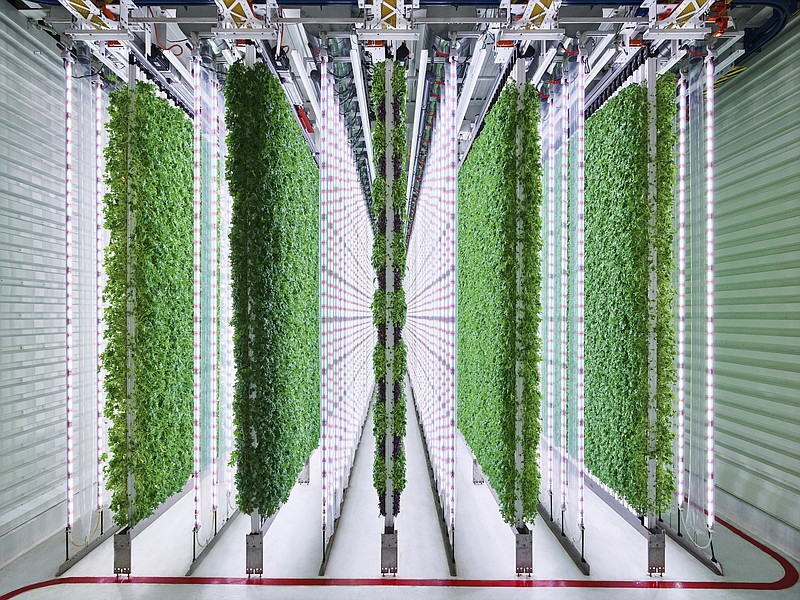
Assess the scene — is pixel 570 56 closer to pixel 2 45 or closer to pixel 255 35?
pixel 255 35

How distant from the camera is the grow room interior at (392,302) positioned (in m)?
3.28

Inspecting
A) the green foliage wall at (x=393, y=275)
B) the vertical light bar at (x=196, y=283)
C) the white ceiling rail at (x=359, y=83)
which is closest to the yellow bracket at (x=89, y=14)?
the vertical light bar at (x=196, y=283)

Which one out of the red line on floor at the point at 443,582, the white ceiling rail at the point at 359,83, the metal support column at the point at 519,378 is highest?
the white ceiling rail at the point at 359,83

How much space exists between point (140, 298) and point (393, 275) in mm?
1900

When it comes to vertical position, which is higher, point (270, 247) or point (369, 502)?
point (270, 247)

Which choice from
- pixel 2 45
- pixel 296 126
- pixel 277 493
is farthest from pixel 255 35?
pixel 277 493

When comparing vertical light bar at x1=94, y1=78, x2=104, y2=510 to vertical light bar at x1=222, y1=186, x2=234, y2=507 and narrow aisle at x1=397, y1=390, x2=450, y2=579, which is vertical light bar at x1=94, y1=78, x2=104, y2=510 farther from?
narrow aisle at x1=397, y1=390, x2=450, y2=579

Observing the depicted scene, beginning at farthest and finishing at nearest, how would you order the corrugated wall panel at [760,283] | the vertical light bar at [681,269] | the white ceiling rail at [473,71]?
the corrugated wall panel at [760,283], the vertical light bar at [681,269], the white ceiling rail at [473,71]

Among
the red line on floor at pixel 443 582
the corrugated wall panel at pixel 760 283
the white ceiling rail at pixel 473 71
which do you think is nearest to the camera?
the red line on floor at pixel 443 582

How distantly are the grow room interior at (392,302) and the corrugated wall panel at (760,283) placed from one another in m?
0.03

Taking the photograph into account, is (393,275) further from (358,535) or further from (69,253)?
(69,253)

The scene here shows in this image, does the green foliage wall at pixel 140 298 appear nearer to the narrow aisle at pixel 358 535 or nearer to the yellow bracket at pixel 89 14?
the yellow bracket at pixel 89 14

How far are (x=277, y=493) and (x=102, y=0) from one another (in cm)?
368

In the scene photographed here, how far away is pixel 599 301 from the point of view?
399 centimetres
